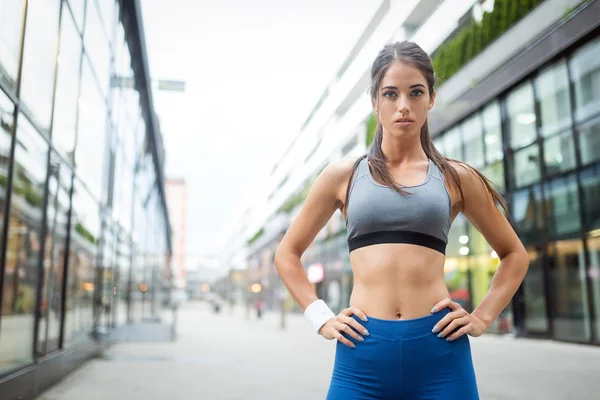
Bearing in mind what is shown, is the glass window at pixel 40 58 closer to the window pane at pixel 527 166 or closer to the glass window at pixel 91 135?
the glass window at pixel 91 135

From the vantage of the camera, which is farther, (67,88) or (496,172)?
(496,172)

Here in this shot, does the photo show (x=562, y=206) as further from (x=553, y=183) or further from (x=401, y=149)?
(x=401, y=149)

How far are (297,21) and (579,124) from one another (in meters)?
8.74

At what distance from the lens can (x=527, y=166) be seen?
17.3 metres

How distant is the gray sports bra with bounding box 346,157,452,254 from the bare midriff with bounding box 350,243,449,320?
0.04m

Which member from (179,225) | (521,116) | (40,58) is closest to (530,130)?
(521,116)

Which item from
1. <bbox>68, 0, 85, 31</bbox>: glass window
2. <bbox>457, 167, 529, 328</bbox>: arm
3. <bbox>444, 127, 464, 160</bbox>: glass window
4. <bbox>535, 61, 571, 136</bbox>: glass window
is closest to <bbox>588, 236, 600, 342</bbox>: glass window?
<bbox>535, 61, 571, 136</bbox>: glass window

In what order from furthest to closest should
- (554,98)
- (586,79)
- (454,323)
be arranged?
(554,98) → (586,79) → (454,323)

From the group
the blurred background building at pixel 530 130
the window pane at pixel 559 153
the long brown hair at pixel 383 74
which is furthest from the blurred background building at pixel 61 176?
the window pane at pixel 559 153

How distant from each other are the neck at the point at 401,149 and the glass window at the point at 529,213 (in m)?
15.2

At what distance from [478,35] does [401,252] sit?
1881 centimetres

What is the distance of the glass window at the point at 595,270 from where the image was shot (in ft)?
46.1

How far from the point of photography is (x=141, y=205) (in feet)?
81.0

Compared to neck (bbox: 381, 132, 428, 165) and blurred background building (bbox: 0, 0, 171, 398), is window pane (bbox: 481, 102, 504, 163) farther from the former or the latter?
neck (bbox: 381, 132, 428, 165)
